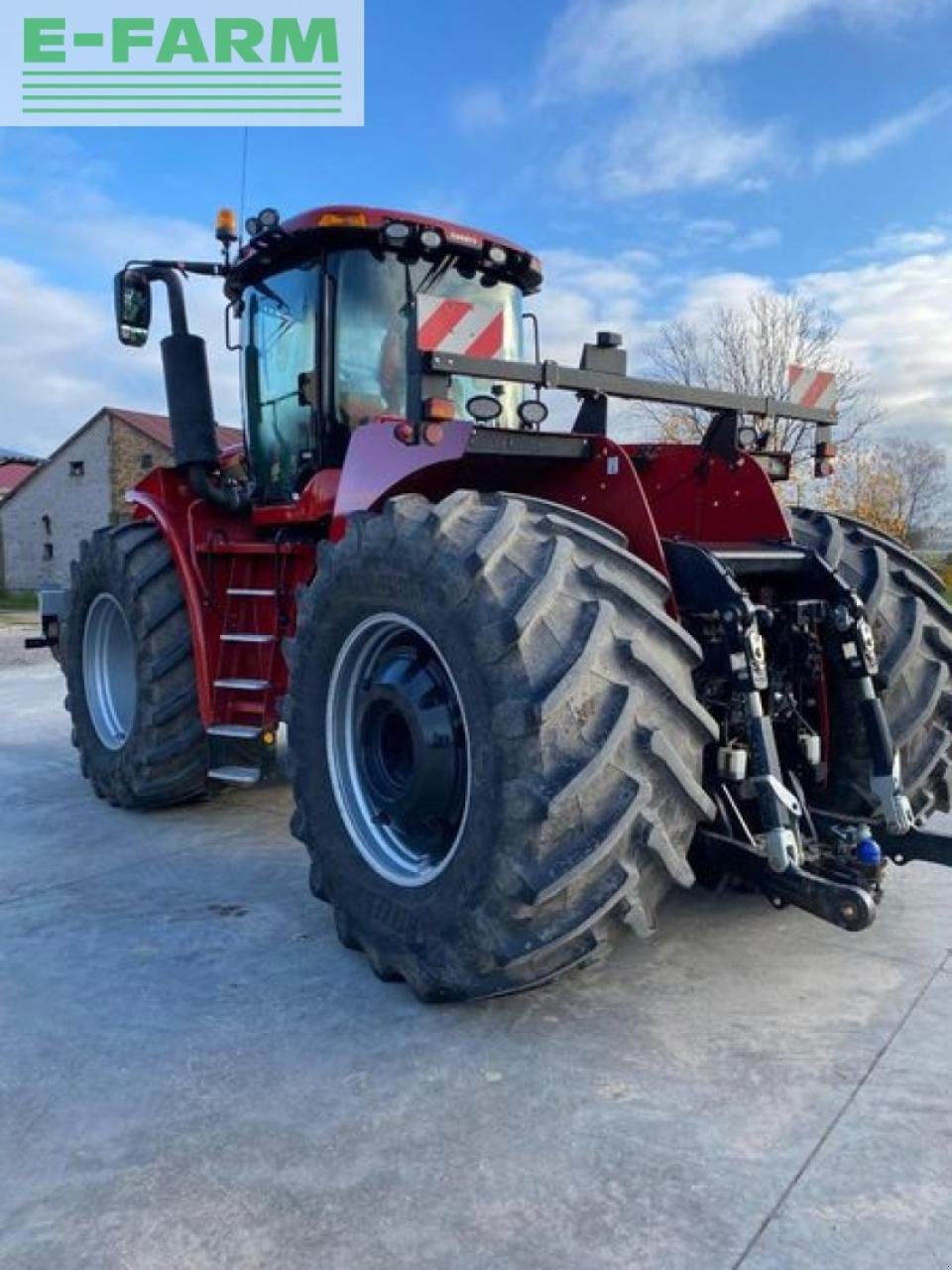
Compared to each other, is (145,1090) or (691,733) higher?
(691,733)

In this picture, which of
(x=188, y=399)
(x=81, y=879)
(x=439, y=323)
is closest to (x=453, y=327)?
(x=439, y=323)

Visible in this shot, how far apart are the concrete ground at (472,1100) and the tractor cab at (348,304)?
2.21 meters

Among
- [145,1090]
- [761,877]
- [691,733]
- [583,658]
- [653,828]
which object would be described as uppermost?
[583,658]

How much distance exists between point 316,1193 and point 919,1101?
1.48 meters

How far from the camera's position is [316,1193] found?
2229 mm

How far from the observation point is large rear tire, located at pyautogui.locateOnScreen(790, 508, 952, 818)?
3.58 m

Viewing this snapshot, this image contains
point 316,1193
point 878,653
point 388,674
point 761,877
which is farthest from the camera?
point 878,653

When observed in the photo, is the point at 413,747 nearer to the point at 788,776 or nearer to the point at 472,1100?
the point at 472,1100

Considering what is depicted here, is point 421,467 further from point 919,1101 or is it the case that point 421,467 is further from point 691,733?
point 919,1101

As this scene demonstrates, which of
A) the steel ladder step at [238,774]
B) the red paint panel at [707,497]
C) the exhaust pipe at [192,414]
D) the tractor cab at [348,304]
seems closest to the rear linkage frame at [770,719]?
the red paint panel at [707,497]

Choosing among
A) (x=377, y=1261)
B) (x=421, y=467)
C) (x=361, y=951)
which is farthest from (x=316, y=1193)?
(x=421, y=467)

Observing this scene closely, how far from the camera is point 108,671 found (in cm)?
618

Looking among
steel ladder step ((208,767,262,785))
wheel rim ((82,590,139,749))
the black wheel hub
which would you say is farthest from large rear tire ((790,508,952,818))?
wheel rim ((82,590,139,749))

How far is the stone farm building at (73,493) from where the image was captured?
40250 millimetres
